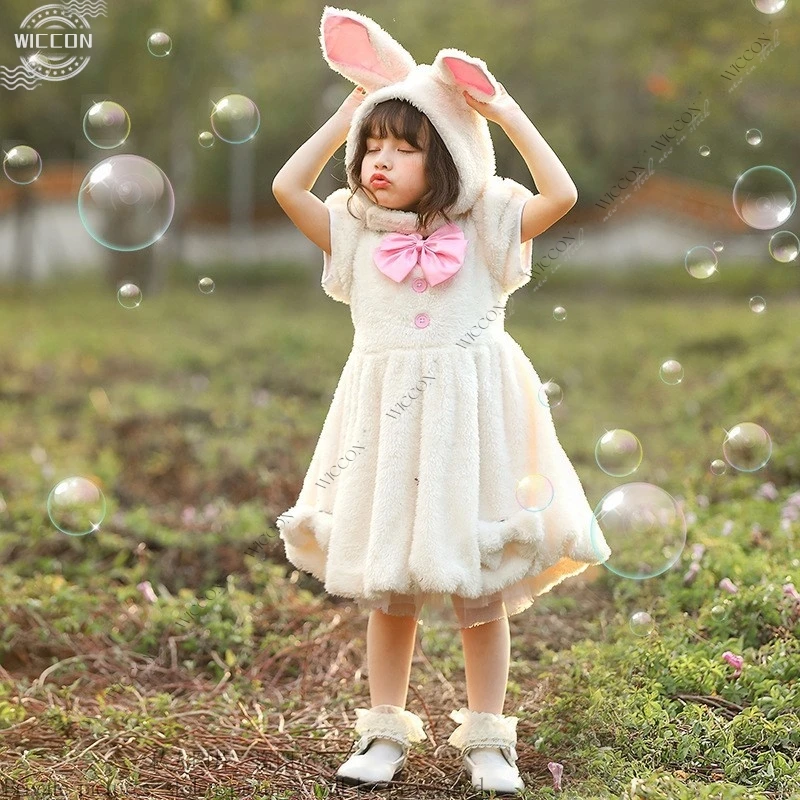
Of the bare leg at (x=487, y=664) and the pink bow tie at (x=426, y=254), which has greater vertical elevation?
the pink bow tie at (x=426, y=254)

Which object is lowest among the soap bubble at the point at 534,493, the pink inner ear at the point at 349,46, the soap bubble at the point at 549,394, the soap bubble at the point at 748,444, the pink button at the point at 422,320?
the soap bubble at the point at 748,444

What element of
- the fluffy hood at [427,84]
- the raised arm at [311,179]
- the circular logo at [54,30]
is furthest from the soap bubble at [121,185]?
the circular logo at [54,30]

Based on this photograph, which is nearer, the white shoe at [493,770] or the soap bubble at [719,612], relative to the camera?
the white shoe at [493,770]

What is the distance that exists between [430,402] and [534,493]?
12.8 inches

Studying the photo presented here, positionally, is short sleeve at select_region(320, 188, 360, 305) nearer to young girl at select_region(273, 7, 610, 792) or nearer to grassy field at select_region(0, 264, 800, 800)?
young girl at select_region(273, 7, 610, 792)

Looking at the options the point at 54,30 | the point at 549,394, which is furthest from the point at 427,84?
the point at 54,30

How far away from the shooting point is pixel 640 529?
412cm

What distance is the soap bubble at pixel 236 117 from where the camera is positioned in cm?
365

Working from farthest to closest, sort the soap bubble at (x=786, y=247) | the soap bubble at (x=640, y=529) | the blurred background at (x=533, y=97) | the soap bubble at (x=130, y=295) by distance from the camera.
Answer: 1. the blurred background at (x=533, y=97)
2. the soap bubble at (x=786, y=247)
3. the soap bubble at (x=130, y=295)
4. the soap bubble at (x=640, y=529)

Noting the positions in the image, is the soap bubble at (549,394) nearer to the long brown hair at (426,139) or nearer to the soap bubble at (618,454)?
the soap bubble at (618,454)

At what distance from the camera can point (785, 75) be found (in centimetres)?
1371

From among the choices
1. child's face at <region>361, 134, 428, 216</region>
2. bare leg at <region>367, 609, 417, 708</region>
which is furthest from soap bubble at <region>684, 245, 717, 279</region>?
bare leg at <region>367, 609, 417, 708</region>

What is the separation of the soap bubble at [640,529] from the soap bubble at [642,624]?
0.13 meters

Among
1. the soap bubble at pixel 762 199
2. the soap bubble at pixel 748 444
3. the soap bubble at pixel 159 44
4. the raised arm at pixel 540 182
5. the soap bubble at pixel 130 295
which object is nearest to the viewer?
the raised arm at pixel 540 182
